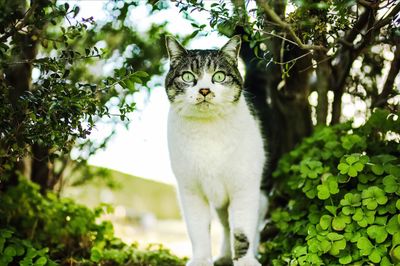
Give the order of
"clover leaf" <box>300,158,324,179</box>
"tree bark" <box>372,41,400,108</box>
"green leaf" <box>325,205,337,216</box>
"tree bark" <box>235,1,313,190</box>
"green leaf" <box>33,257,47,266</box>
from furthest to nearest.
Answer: "tree bark" <box>235,1,313,190</box>
"tree bark" <box>372,41,400,108</box>
"clover leaf" <box>300,158,324,179</box>
"green leaf" <box>33,257,47,266</box>
"green leaf" <box>325,205,337,216</box>

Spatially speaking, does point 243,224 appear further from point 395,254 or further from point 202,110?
point 395,254

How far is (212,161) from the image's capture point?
2.51 meters

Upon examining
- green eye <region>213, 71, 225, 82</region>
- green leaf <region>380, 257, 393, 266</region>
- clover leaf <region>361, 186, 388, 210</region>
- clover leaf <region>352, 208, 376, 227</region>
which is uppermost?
green eye <region>213, 71, 225, 82</region>

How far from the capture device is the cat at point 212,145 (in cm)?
249

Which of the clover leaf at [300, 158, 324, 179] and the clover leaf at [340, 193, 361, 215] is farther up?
the clover leaf at [300, 158, 324, 179]

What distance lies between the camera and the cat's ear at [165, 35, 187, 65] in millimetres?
2639

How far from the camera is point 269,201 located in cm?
351

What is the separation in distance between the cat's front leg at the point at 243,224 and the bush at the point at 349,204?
0.21 m

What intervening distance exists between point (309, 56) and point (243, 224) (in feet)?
3.72

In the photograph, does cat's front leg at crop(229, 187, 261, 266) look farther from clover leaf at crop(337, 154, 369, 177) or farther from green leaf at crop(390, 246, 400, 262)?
green leaf at crop(390, 246, 400, 262)

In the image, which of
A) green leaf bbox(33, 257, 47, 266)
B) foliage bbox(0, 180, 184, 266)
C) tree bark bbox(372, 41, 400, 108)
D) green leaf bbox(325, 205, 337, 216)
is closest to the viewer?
green leaf bbox(325, 205, 337, 216)

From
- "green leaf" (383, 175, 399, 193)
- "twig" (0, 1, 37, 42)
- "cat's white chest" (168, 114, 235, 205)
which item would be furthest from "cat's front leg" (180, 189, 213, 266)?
"twig" (0, 1, 37, 42)

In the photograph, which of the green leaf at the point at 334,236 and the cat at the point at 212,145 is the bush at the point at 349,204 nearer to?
the green leaf at the point at 334,236

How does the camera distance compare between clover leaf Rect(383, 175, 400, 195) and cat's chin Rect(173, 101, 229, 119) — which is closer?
clover leaf Rect(383, 175, 400, 195)
